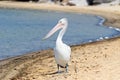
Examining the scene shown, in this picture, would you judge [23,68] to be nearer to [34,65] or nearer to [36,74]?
[34,65]

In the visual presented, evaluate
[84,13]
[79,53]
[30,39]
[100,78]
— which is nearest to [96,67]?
[100,78]

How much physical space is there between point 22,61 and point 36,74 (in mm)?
3122

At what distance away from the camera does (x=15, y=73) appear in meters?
12.1

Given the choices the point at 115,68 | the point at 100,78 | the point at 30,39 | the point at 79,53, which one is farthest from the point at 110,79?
the point at 30,39

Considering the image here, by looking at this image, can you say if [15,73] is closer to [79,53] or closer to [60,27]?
[60,27]

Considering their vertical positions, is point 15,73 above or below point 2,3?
above

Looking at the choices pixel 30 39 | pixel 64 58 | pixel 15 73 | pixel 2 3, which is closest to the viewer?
pixel 64 58

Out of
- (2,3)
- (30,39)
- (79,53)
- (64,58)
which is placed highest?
(64,58)

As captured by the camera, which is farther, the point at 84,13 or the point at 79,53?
the point at 84,13

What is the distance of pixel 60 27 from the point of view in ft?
36.5

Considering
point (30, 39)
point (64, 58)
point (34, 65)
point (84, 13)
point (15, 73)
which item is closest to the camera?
point (64, 58)

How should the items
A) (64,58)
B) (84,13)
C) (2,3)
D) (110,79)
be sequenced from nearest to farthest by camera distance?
(110,79), (64,58), (84,13), (2,3)

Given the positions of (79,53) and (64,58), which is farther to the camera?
(79,53)

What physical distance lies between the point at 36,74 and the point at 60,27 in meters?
1.36
